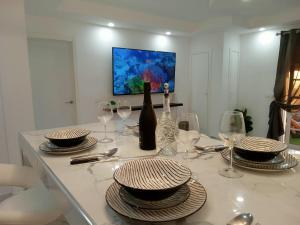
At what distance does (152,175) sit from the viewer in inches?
29.8

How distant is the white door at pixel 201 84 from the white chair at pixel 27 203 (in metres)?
3.96

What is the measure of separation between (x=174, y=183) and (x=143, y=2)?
3.18 meters

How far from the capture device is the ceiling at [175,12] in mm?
3183

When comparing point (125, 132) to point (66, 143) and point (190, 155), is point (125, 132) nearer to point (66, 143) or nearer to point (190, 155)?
point (66, 143)

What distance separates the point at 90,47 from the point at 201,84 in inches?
95.3

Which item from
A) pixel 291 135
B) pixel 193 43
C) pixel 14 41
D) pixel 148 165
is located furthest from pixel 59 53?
pixel 291 135

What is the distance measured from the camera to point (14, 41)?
2250 mm

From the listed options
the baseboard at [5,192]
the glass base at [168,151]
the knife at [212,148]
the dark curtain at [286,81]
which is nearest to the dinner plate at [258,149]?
the knife at [212,148]

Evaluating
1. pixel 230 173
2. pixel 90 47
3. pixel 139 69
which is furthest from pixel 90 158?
pixel 139 69

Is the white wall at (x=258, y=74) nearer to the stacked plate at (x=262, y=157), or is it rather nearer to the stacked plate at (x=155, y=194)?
the stacked plate at (x=262, y=157)

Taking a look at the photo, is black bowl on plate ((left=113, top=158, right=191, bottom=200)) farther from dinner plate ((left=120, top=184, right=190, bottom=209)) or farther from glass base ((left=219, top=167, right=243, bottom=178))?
glass base ((left=219, top=167, right=243, bottom=178))

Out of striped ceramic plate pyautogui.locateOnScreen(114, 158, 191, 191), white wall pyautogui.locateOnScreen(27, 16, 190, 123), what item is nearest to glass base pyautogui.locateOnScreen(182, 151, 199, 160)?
striped ceramic plate pyautogui.locateOnScreen(114, 158, 191, 191)

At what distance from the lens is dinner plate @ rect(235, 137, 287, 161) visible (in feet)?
3.02

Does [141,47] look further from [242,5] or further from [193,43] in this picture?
[242,5]
